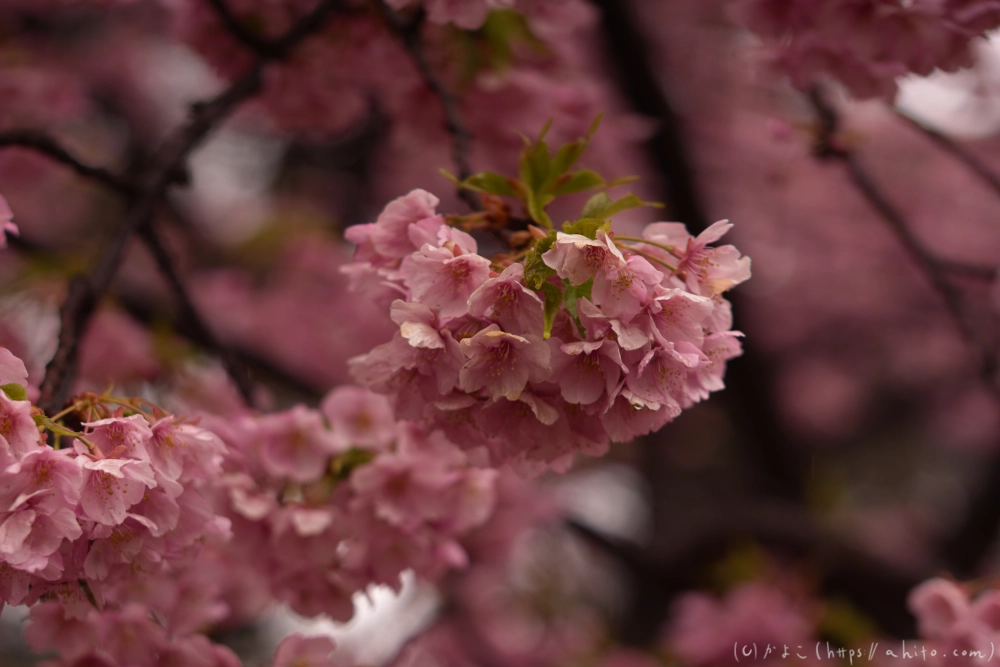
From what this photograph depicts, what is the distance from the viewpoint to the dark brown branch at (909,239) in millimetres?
1635

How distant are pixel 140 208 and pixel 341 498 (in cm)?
65

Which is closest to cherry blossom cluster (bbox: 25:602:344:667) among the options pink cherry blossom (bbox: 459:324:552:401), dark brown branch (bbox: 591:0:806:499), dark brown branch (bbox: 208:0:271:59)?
pink cherry blossom (bbox: 459:324:552:401)

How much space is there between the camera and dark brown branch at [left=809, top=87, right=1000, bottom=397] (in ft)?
5.36

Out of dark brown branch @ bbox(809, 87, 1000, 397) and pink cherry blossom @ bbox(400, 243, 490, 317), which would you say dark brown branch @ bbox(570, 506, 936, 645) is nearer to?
dark brown branch @ bbox(809, 87, 1000, 397)

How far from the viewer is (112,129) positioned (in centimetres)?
468

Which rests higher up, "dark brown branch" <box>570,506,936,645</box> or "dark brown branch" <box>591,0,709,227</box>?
"dark brown branch" <box>591,0,709,227</box>

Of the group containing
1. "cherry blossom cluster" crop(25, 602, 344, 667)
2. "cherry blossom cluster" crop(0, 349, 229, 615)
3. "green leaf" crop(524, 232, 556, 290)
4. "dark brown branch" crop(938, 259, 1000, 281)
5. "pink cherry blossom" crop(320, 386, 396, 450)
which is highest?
"green leaf" crop(524, 232, 556, 290)

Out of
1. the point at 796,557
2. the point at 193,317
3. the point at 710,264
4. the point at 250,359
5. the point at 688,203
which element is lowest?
the point at 796,557

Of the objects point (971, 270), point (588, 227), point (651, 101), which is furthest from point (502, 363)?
point (651, 101)

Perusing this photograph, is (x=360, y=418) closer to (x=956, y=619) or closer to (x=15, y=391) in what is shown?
(x=15, y=391)

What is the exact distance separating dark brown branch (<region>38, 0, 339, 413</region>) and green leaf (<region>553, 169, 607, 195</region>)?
0.76 meters

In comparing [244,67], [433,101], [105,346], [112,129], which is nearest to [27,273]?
[105,346]

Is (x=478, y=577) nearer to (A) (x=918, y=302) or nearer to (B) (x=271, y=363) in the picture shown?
(B) (x=271, y=363)

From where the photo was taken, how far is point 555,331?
89 cm
